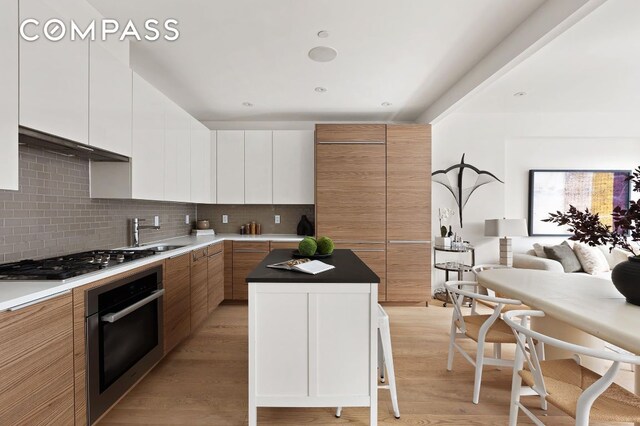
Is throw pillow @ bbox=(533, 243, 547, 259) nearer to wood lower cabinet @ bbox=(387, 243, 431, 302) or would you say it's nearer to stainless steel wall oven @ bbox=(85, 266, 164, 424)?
Answer: wood lower cabinet @ bbox=(387, 243, 431, 302)

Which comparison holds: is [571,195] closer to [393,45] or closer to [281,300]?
[393,45]

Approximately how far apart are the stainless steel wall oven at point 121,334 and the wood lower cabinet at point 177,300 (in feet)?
0.39

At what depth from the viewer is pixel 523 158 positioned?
446cm

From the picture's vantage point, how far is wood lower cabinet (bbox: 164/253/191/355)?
2361 mm

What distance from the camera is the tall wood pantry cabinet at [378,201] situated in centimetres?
384

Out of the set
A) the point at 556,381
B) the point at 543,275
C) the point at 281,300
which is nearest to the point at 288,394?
the point at 281,300

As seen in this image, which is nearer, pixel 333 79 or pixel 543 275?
pixel 543 275

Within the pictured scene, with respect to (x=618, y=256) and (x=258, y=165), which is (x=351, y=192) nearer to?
(x=258, y=165)

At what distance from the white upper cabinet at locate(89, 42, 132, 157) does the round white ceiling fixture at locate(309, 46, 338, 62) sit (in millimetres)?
1459

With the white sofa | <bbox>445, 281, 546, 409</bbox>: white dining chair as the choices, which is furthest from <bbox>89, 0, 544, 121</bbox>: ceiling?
the white sofa

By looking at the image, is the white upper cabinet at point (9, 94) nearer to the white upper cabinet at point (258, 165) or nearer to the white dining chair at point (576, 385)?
the white dining chair at point (576, 385)

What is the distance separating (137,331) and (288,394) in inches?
Result: 43.7

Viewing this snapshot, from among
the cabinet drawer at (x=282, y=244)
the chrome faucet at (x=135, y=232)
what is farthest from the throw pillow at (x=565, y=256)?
the chrome faucet at (x=135, y=232)

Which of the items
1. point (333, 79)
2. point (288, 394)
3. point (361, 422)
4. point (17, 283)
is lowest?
point (361, 422)
